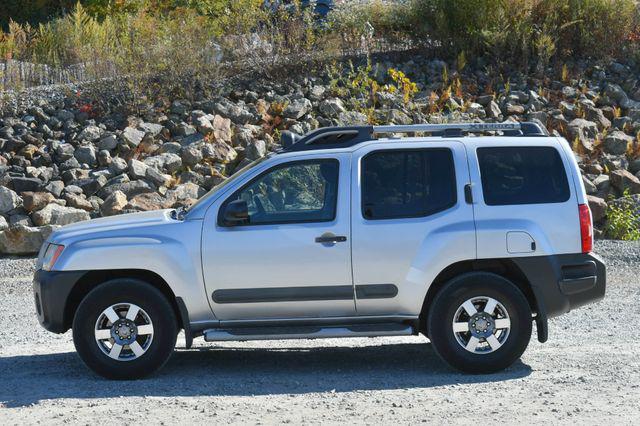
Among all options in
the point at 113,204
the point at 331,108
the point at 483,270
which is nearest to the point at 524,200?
the point at 483,270

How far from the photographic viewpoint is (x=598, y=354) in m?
8.73

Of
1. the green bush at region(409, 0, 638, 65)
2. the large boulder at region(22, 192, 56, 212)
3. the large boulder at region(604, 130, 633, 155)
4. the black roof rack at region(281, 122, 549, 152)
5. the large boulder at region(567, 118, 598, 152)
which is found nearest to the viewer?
the black roof rack at region(281, 122, 549, 152)

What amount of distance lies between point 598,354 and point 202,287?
3.24 metres

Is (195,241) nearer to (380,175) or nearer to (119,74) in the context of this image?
(380,175)

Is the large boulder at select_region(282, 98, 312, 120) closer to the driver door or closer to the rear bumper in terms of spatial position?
the driver door

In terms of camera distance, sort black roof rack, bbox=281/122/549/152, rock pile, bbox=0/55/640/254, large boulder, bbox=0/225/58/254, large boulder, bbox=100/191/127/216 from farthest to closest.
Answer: rock pile, bbox=0/55/640/254
large boulder, bbox=100/191/127/216
large boulder, bbox=0/225/58/254
black roof rack, bbox=281/122/549/152

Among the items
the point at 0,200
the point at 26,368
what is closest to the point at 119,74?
the point at 0,200

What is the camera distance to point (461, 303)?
320 inches

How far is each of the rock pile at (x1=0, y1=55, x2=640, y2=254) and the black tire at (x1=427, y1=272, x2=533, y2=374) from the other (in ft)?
25.8

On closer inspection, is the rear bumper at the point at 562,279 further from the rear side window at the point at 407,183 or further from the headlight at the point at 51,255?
the headlight at the point at 51,255

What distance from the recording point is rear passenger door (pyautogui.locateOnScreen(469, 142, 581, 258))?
818cm

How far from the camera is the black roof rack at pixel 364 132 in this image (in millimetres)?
8516

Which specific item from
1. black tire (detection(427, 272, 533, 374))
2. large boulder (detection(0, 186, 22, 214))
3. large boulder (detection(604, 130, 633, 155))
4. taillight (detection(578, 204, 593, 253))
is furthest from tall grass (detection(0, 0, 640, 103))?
taillight (detection(578, 204, 593, 253))

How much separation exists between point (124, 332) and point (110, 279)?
1.46 feet
